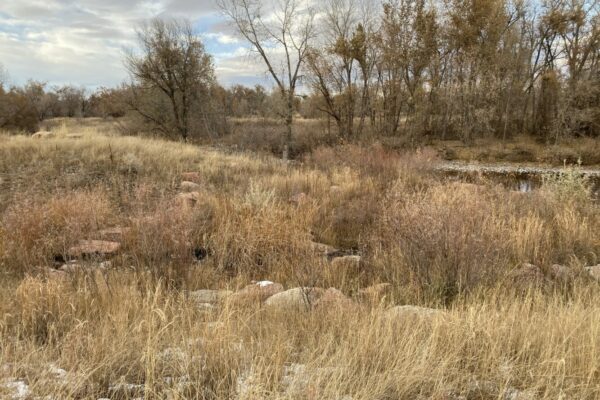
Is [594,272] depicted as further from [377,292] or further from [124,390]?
[124,390]

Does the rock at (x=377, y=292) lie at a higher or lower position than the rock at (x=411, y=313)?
lower

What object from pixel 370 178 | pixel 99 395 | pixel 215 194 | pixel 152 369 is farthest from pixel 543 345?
pixel 370 178

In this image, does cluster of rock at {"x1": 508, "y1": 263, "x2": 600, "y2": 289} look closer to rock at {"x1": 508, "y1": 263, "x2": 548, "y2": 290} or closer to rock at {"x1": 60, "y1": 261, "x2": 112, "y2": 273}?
rock at {"x1": 508, "y1": 263, "x2": 548, "y2": 290}

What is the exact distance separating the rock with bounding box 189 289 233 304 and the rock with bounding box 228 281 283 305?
0.10m

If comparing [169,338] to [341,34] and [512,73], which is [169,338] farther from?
[512,73]

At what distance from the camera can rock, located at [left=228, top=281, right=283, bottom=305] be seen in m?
3.62

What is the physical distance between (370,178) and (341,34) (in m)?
16.4

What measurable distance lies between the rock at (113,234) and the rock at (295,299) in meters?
3.06

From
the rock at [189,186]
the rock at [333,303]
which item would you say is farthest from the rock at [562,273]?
the rock at [189,186]

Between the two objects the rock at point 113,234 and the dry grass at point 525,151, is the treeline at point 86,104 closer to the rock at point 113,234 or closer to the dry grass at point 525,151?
the dry grass at point 525,151

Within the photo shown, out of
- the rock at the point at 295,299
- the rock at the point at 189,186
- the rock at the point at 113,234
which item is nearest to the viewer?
the rock at the point at 295,299

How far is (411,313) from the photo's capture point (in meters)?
3.13

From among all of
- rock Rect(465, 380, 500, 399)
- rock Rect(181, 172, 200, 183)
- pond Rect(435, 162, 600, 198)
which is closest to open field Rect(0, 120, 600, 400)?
rock Rect(465, 380, 500, 399)

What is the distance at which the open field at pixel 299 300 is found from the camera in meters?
2.29
